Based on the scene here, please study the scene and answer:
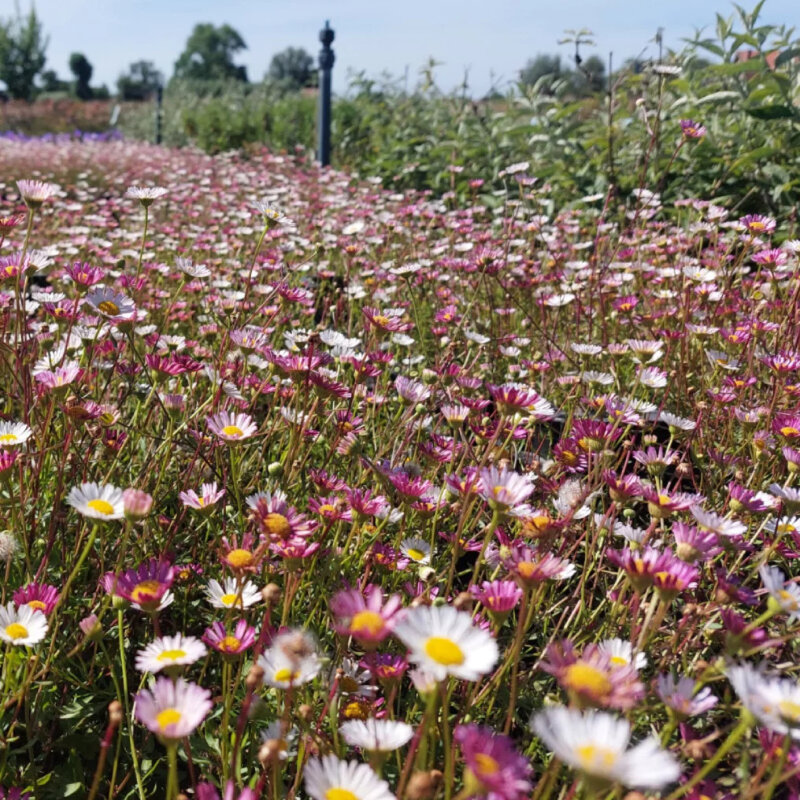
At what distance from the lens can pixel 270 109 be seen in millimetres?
11156

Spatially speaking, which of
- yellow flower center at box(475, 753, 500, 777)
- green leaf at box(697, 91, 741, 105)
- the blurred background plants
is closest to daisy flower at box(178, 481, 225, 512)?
yellow flower center at box(475, 753, 500, 777)

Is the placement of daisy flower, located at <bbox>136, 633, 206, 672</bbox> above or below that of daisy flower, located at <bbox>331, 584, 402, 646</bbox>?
below

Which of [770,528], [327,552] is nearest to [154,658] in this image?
[327,552]

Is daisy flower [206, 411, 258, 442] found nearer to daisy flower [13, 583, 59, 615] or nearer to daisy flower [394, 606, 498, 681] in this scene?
daisy flower [13, 583, 59, 615]

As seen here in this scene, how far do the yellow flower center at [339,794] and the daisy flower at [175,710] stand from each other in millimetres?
136

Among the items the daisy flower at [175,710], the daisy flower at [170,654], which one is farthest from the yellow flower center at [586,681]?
the daisy flower at [170,654]

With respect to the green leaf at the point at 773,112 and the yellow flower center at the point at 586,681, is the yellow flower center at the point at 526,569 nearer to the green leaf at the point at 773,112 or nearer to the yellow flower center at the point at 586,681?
the yellow flower center at the point at 586,681

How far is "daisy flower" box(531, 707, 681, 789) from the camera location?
54cm

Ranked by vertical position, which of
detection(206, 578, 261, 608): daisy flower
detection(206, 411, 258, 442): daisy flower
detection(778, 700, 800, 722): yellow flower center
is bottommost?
detection(206, 578, 261, 608): daisy flower

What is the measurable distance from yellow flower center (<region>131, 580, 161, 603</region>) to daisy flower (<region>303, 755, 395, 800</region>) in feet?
0.99

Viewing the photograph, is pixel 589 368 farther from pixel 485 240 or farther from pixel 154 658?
pixel 154 658

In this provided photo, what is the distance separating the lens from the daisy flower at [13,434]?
1142mm

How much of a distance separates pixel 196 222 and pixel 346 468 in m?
3.48

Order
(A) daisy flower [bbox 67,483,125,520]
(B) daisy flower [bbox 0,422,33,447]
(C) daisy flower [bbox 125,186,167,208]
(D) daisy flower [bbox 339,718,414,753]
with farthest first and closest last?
(C) daisy flower [bbox 125,186,167,208]
(B) daisy flower [bbox 0,422,33,447]
(A) daisy flower [bbox 67,483,125,520]
(D) daisy flower [bbox 339,718,414,753]
